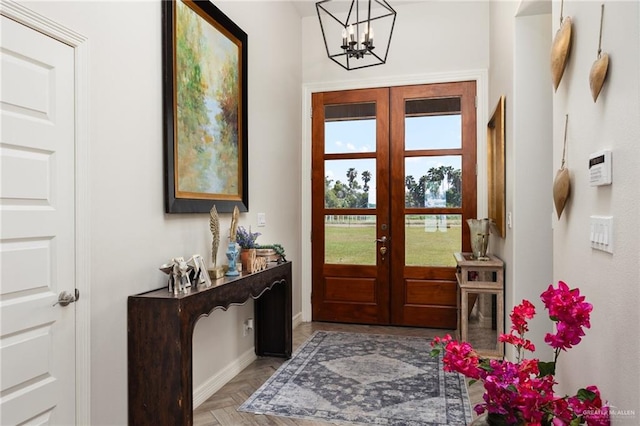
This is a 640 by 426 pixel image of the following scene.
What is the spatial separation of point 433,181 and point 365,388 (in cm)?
236

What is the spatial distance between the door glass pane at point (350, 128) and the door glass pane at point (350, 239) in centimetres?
76

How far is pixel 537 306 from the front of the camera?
3.02 metres

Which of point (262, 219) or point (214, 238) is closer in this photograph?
point (214, 238)

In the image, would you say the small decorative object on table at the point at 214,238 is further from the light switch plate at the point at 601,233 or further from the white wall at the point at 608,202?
the light switch plate at the point at 601,233

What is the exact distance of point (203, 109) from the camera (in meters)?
2.90

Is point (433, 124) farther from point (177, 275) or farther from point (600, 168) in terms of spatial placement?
point (600, 168)

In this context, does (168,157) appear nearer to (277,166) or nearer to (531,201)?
(277,166)

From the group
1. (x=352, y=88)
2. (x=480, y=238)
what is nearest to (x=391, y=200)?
(x=480, y=238)

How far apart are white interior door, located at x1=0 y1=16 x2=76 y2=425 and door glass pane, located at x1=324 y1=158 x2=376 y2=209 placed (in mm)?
3222

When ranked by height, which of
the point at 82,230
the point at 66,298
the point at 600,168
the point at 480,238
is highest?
the point at 600,168

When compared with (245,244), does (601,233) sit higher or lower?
higher

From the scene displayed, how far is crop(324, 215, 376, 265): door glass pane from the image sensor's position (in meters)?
4.81

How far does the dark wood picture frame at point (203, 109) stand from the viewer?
8.39ft

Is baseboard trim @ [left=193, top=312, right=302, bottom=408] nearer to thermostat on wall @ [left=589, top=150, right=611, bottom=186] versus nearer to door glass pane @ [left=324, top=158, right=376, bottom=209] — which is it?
door glass pane @ [left=324, top=158, right=376, bottom=209]
